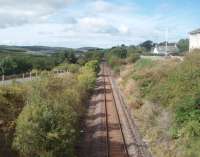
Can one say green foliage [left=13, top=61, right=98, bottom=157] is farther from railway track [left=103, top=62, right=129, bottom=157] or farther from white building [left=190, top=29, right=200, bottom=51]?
white building [left=190, top=29, right=200, bottom=51]

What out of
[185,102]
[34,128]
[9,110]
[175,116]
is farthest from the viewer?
[175,116]

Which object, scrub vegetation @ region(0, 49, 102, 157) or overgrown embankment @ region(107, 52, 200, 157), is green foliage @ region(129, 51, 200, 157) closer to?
overgrown embankment @ region(107, 52, 200, 157)

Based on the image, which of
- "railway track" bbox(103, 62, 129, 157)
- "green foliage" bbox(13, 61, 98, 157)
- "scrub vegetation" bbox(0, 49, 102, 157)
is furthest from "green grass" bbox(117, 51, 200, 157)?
"scrub vegetation" bbox(0, 49, 102, 157)

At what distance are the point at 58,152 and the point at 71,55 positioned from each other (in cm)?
9688

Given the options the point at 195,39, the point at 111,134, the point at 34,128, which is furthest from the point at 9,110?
the point at 195,39

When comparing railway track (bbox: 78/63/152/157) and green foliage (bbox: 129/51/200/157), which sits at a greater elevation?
green foliage (bbox: 129/51/200/157)

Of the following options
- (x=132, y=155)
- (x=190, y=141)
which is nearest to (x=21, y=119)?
(x=132, y=155)

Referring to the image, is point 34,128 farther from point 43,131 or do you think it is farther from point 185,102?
point 185,102

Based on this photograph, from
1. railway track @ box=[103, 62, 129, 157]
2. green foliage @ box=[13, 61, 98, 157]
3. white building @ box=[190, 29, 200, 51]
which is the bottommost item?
railway track @ box=[103, 62, 129, 157]

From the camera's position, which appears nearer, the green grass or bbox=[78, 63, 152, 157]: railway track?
the green grass

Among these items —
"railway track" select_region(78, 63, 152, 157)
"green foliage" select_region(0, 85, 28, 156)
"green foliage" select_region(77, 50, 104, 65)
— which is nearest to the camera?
"green foliage" select_region(0, 85, 28, 156)

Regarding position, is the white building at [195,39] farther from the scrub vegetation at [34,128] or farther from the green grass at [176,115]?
the scrub vegetation at [34,128]

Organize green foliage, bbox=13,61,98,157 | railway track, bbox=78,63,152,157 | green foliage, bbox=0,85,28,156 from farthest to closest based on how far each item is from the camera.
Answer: railway track, bbox=78,63,152,157 → green foliage, bbox=0,85,28,156 → green foliage, bbox=13,61,98,157

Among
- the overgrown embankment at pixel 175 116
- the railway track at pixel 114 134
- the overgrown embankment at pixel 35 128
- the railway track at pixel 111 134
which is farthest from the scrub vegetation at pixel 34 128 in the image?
the overgrown embankment at pixel 175 116
